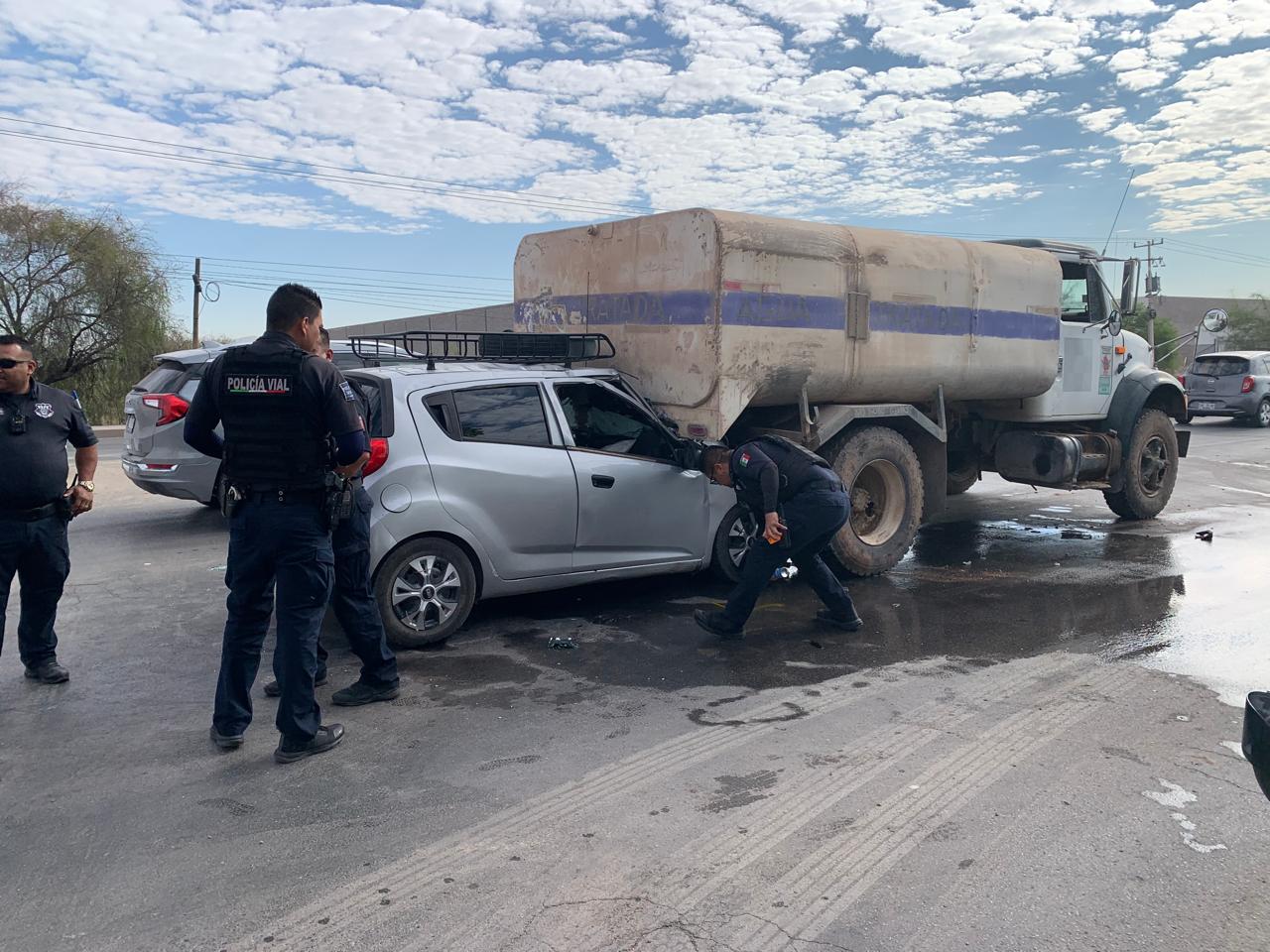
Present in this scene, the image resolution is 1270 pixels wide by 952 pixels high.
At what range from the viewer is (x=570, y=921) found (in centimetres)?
292

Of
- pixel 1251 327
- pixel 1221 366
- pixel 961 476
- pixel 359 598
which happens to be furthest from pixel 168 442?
pixel 1251 327

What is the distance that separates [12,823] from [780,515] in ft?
13.6

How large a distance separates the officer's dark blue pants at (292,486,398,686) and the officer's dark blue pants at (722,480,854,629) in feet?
6.77

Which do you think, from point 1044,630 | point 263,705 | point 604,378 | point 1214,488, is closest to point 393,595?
point 263,705

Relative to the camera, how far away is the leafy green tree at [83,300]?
96.9ft

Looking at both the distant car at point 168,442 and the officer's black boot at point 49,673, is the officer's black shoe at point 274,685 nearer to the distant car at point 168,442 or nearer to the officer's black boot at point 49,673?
the officer's black boot at point 49,673

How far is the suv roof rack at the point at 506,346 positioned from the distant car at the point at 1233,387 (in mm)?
19360

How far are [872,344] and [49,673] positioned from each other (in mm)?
5596

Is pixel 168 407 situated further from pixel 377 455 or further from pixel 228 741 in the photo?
pixel 228 741

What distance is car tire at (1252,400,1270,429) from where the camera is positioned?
2173cm

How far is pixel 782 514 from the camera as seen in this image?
19.9ft

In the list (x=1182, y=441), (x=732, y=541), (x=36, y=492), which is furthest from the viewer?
(x=1182, y=441)

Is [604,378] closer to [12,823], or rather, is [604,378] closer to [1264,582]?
[12,823]

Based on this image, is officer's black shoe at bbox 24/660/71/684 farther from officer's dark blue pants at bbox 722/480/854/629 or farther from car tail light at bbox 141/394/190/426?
car tail light at bbox 141/394/190/426
